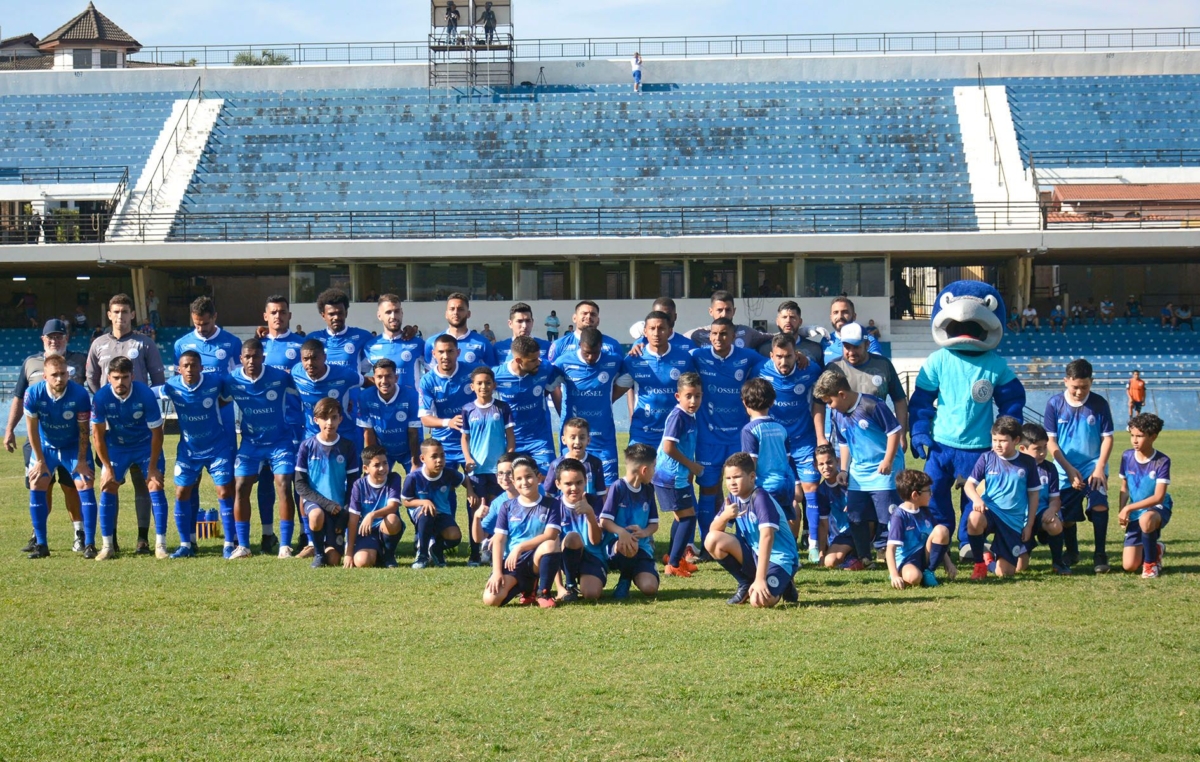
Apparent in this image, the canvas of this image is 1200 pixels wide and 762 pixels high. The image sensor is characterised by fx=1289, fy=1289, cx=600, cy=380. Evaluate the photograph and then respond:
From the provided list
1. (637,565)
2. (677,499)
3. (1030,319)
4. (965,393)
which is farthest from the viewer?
(1030,319)

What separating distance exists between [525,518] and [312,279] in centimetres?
2957

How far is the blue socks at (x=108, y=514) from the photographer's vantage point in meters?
10.5

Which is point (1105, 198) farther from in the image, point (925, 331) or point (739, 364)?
point (739, 364)

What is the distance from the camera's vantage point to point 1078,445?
388 inches

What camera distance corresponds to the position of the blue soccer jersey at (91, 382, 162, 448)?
10586 mm

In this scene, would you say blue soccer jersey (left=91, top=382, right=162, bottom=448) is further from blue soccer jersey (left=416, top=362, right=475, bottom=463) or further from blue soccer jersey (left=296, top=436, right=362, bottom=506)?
blue soccer jersey (left=416, top=362, right=475, bottom=463)

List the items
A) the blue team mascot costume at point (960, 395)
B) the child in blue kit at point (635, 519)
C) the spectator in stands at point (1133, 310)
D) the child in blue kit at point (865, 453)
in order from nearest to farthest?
the child in blue kit at point (635, 519), the child in blue kit at point (865, 453), the blue team mascot costume at point (960, 395), the spectator in stands at point (1133, 310)

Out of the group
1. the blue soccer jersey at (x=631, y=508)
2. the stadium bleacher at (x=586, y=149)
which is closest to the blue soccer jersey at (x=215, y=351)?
the blue soccer jersey at (x=631, y=508)

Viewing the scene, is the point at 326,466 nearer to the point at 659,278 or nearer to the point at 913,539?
the point at 913,539

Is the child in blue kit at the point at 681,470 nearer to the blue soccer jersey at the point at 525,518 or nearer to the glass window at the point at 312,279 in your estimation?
the blue soccer jersey at the point at 525,518

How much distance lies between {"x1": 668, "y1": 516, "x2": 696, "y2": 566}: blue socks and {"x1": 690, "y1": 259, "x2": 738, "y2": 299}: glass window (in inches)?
1045

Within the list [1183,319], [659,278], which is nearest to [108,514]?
[659,278]

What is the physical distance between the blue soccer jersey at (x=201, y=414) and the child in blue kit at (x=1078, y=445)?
6.65m

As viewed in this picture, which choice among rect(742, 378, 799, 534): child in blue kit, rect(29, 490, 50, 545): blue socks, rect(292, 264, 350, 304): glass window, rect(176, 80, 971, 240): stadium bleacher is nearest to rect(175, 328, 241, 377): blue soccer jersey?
rect(29, 490, 50, 545): blue socks
